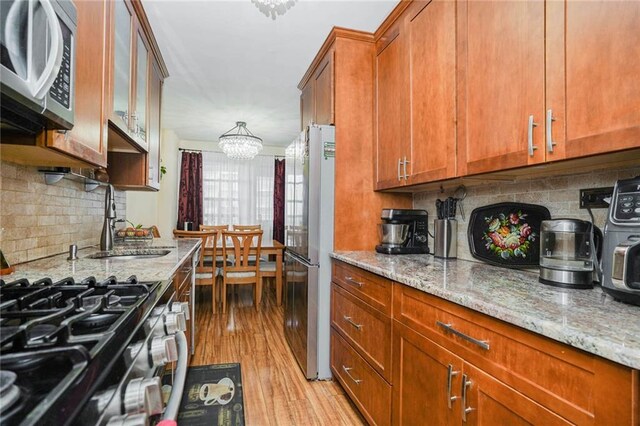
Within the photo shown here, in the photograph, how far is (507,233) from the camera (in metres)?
1.64

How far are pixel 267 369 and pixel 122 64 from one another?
7.04 ft

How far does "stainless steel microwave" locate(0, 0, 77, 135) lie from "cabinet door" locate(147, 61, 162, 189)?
57.9 inches

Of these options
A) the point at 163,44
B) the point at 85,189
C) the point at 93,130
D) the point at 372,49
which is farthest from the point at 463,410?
the point at 163,44

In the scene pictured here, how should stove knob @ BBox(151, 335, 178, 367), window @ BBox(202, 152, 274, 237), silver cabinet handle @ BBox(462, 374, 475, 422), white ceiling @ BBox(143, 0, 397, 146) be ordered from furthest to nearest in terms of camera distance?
window @ BBox(202, 152, 274, 237) < white ceiling @ BBox(143, 0, 397, 146) < silver cabinet handle @ BBox(462, 374, 475, 422) < stove knob @ BBox(151, 335, 178, 367)

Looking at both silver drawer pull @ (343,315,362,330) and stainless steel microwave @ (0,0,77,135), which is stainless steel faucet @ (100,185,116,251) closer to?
stainless steel microwave @ (0,0,77,135)

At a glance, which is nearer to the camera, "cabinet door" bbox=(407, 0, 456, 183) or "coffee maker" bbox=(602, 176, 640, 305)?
"coffee maker" bbox=(602, 176, 640, 305)

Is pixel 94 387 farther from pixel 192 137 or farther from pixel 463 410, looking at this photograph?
pixel 192 137

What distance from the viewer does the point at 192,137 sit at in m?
5.76

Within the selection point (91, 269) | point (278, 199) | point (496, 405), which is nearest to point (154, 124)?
point (91, 269)

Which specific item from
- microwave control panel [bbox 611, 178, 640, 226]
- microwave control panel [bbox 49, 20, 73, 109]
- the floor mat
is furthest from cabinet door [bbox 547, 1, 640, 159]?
the floor mat

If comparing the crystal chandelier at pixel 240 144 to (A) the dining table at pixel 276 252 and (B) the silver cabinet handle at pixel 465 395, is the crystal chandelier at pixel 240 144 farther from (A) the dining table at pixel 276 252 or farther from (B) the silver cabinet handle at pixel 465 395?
(B) the silver cabinet handle at pixel 465 395

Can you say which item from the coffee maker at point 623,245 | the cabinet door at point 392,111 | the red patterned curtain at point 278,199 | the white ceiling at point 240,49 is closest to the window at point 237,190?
the red patterned curtain at point 278,199

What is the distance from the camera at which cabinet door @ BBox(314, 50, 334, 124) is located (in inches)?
91.3

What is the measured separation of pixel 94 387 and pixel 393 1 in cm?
243
